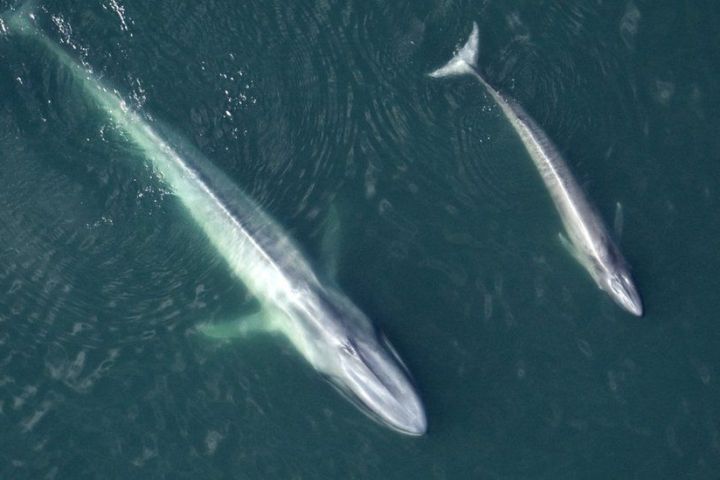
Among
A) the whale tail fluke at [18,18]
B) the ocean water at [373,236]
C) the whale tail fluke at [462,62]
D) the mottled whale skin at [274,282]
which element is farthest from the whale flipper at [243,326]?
the whale tail fluke at [18,18]

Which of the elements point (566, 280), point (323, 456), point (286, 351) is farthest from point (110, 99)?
point (566, 280)

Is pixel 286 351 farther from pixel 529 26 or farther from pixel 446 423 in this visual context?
pixel 529 26

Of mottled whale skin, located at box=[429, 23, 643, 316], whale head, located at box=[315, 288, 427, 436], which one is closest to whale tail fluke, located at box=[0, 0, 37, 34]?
whale head, located at box=[315, 288, 427, 436]

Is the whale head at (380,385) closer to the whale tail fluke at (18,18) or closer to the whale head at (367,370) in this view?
the whale head at (367,370)

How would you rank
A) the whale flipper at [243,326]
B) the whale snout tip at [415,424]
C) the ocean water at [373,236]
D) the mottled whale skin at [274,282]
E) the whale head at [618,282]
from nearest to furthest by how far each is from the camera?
the whale snout tip at [415,424] < the mottled whale skin at [274,282] < the ocean water at [373,236] < the whale flipper at [243,326] < the whale head at [618,282]

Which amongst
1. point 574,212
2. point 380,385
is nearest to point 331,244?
point 380,385

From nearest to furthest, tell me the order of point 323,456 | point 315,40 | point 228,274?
point 323,456 → point 228,274 → point 315,40
